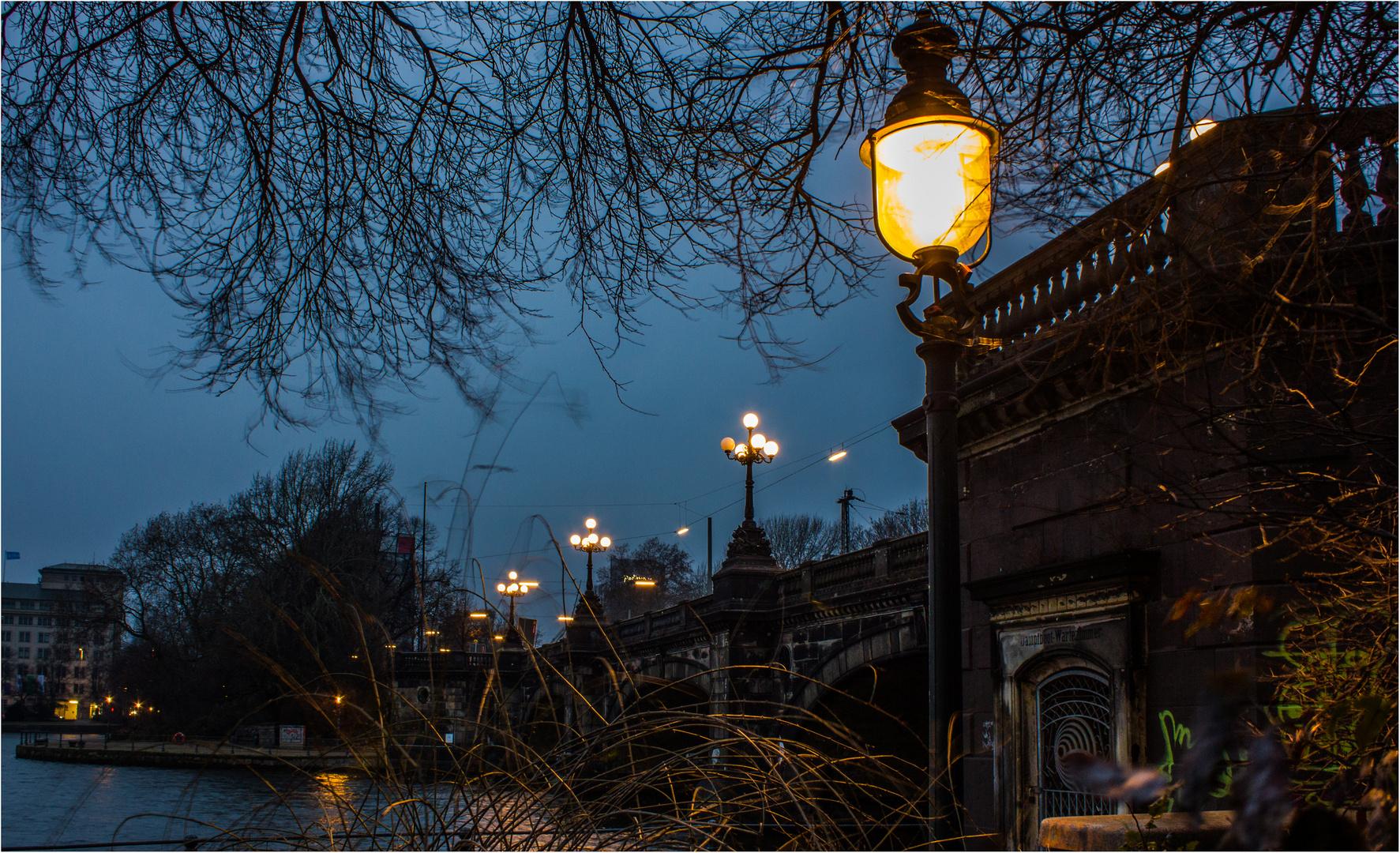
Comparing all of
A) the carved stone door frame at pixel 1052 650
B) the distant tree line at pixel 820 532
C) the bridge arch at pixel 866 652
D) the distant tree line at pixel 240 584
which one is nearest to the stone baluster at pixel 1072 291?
the carved stone door frame at pixel 1052 650

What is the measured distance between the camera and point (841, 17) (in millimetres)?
3709

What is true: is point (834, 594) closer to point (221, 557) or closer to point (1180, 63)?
point (1180, 63)

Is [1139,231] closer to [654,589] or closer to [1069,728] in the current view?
[1069,728]

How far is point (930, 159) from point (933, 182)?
0.09 metres

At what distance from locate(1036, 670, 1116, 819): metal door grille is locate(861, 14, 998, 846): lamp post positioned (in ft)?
14.1

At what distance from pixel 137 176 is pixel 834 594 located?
13024mm

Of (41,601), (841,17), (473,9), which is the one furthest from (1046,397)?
(41,601)

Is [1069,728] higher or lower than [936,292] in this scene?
lower

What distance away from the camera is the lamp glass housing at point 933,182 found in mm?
3416

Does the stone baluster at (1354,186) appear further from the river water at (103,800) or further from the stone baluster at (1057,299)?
the river water at (103,800)

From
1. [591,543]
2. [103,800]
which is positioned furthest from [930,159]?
[103,800]

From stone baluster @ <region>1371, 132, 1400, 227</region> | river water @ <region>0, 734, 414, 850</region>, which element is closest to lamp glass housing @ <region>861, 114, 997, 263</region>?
stone baluster @ <region>1371, 132, 1400, 227</region>

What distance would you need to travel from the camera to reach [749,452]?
17641 millimetres

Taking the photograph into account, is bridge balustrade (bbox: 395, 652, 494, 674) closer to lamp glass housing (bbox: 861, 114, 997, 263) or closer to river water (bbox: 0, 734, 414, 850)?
lamp glass housing (bbox: 861, 114, 997, 263)
